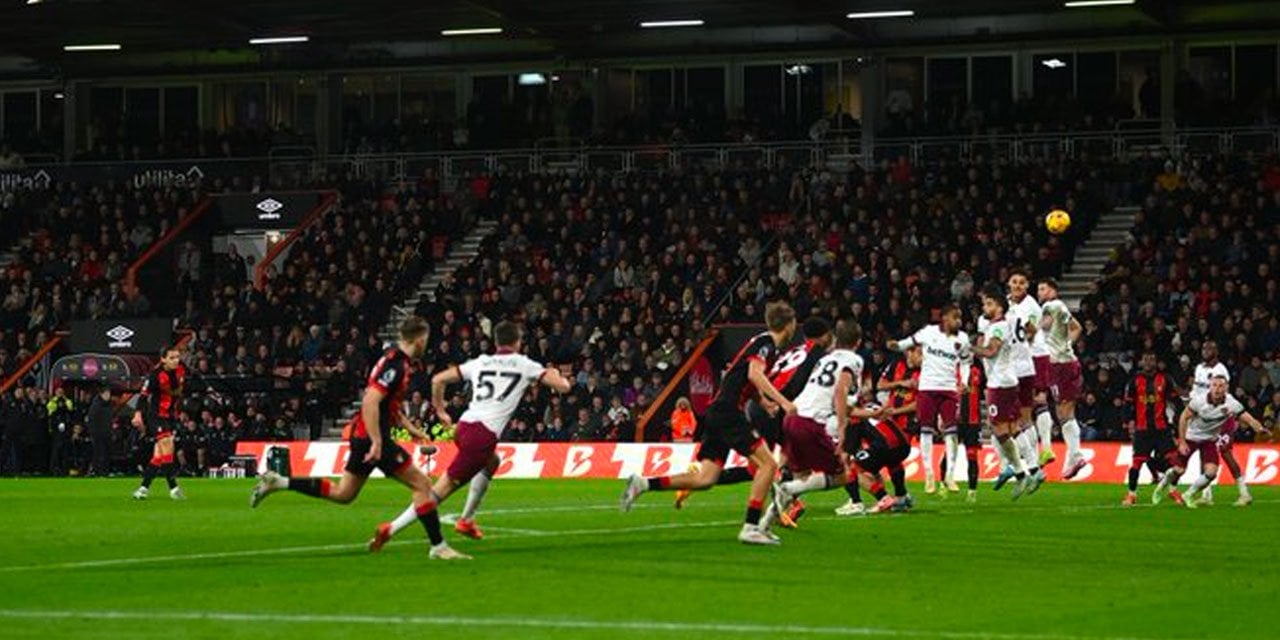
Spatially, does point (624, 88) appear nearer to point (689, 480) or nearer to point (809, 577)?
point (689, 480)

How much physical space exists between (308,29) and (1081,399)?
81.4ft

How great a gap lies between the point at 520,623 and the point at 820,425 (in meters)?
8.07

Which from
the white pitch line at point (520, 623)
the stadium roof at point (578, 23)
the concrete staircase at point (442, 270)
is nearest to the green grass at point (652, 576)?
the white pitch line at point (520, 623)

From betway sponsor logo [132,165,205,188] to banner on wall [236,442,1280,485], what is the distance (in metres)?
16.7

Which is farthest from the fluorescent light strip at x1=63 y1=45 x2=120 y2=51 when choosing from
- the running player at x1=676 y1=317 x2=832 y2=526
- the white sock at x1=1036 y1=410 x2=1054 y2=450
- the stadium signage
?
the running player at x1=676 y1=317 x2=832 y2=526

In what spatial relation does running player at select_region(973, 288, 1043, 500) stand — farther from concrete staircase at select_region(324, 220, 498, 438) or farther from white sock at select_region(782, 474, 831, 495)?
concrete staircase at select_region(324, 220, 498, 438)

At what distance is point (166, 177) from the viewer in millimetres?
60562

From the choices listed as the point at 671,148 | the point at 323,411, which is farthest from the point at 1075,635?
the point at 671,148

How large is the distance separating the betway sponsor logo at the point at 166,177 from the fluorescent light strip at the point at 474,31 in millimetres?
7796

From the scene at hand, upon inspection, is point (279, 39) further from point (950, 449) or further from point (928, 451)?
point (950, 449)

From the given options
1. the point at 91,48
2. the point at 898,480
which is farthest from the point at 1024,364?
the point at 91,48

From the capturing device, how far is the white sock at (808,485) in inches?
850

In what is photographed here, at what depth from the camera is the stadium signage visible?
51688mm

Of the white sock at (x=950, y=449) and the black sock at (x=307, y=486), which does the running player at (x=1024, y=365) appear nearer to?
the white sock at (x=950, y=449)
